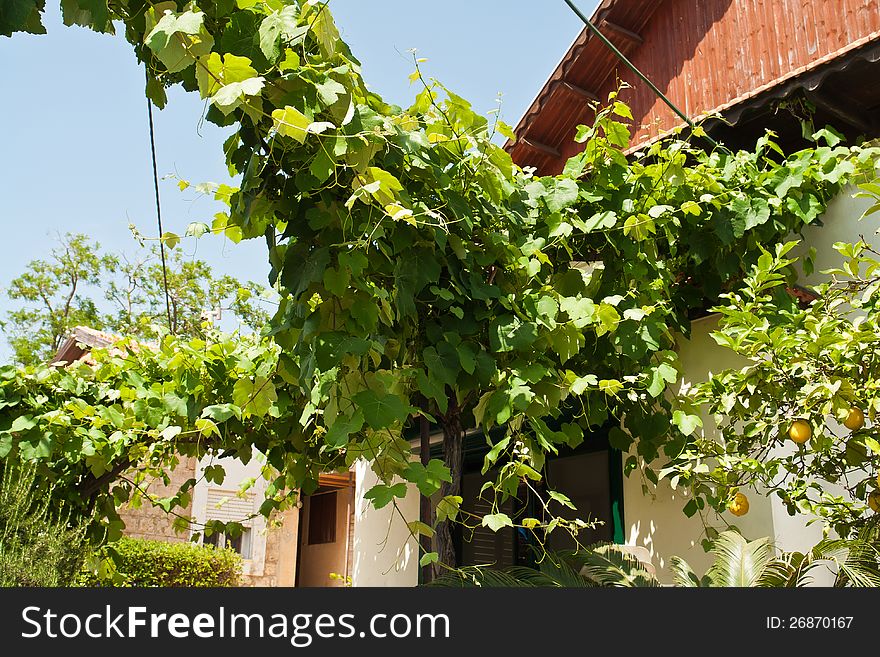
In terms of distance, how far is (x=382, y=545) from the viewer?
7332 mm

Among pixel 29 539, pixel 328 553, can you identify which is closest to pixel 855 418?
pixel 29 539

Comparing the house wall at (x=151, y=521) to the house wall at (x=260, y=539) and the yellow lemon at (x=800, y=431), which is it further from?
the yellow lemon at (x=800, y=431)

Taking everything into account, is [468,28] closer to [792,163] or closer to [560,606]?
[792,163]

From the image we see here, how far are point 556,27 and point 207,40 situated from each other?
4.93 metres

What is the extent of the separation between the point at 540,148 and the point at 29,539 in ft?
18.4

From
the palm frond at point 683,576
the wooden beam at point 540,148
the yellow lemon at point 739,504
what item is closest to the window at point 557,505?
the yellow lemon at point 739,504

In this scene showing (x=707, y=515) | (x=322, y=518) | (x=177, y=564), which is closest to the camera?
(x=707, y=515)

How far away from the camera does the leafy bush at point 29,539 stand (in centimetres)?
522

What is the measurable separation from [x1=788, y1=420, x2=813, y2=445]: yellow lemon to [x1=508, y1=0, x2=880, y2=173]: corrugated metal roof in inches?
85.5

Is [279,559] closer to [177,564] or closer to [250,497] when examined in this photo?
[250,497]

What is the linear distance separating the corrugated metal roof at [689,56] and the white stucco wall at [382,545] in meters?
3.59

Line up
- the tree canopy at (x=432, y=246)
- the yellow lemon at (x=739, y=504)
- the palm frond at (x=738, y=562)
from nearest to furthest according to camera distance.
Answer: the tree canopy at (x=432, y=246) → the palm frond at (x=738, y=562) → the yellow lemon at (x=739, y=504)

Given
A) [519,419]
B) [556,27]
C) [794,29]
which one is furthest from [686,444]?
[556,27]

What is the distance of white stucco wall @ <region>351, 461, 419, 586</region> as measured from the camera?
24.5 ft
